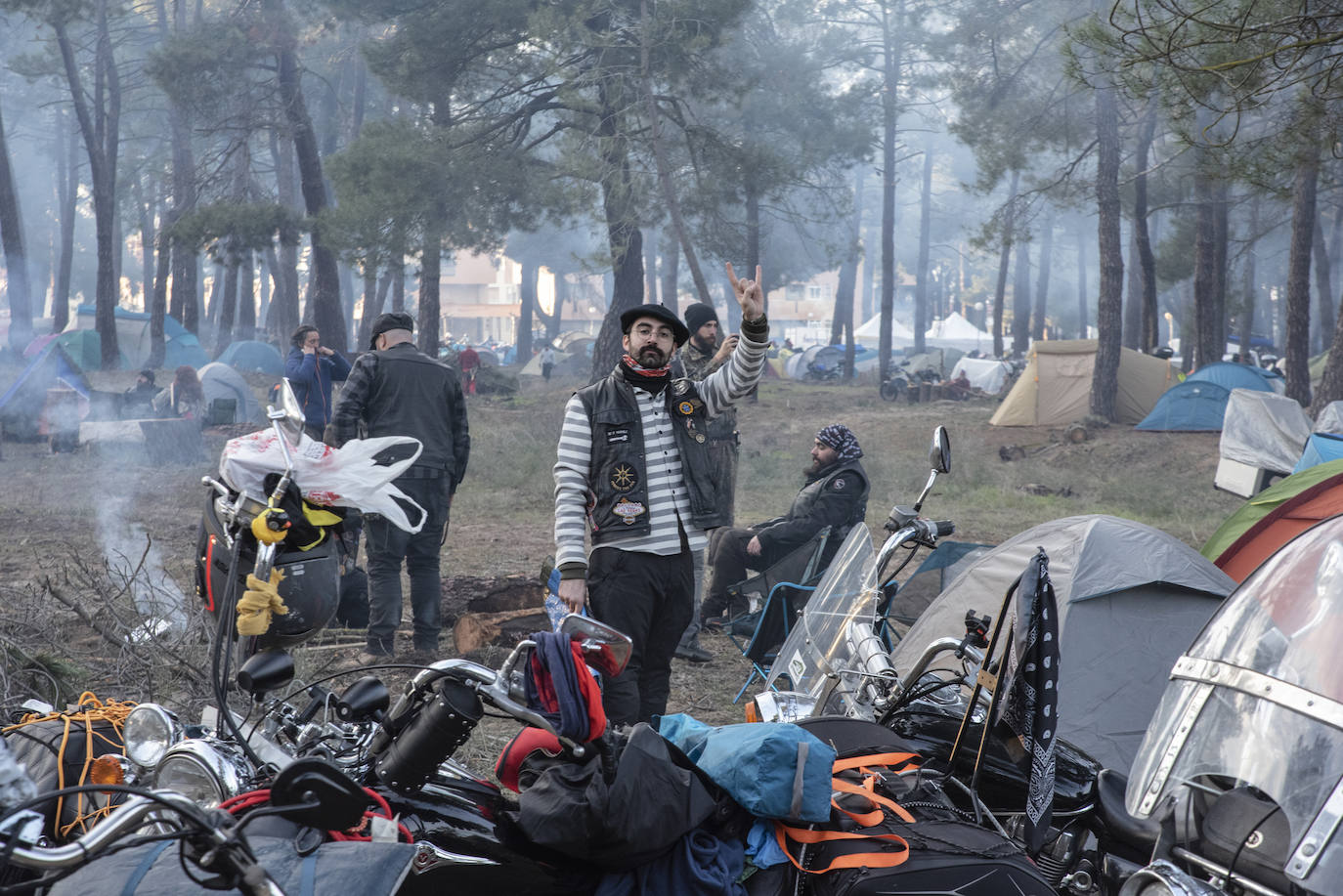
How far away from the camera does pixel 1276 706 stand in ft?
6.86

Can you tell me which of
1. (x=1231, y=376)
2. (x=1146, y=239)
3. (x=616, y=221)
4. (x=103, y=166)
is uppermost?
(x=103, y=166)

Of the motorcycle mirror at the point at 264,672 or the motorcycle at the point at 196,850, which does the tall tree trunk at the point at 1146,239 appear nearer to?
the motorcycle mirror at the point at 264,672

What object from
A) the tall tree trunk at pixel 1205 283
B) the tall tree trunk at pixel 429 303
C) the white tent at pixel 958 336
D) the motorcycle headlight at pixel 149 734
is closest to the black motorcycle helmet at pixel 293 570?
the motorcycle headlight at pixel 149 734

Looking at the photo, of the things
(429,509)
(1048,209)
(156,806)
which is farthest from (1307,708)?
(1048,209)

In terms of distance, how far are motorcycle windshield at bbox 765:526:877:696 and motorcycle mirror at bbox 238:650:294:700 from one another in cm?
216

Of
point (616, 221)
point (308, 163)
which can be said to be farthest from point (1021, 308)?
point (308, 163)

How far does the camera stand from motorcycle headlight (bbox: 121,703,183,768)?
2619mm

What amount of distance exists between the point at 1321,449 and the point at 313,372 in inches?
313

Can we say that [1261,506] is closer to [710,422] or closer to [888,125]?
[710,422]

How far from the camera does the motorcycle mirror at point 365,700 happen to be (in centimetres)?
261

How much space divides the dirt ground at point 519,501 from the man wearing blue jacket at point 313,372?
1503mm

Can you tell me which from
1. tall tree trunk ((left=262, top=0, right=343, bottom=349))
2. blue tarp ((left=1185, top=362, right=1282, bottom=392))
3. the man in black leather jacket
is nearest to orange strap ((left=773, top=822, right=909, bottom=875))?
the man in black leather jacket

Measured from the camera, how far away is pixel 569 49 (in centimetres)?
1471

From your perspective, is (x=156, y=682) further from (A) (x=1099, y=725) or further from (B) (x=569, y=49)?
(B) (x=569, y=49)
